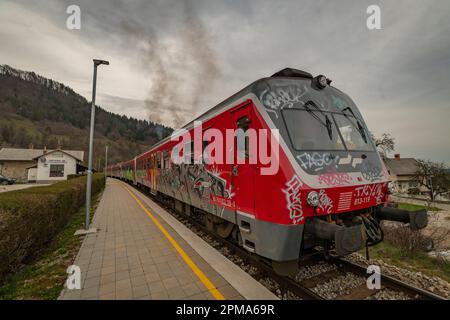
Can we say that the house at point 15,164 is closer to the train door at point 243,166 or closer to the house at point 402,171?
the train door at point 243,166

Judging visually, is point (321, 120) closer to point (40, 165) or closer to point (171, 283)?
point (171, 283)

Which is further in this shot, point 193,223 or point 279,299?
point 193,223

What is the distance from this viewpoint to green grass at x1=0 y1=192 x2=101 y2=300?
136 inches

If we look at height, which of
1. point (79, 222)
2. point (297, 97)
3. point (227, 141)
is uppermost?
point (297, 97)

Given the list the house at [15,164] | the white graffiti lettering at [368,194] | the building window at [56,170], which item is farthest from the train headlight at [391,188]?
the house at [15,164]

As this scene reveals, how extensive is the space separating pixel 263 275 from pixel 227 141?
8.43 feet

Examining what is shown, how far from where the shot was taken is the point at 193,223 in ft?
25.5

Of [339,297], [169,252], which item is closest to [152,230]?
[169,252]

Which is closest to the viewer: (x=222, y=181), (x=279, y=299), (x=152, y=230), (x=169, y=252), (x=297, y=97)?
(x=279, y=299)

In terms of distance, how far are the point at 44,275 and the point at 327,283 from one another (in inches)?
201

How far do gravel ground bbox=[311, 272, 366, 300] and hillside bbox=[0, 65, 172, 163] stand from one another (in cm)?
7245

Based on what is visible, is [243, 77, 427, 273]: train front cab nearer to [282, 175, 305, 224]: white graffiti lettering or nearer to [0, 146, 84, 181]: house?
[282, 175, 305, 224]: white graffiti lettering

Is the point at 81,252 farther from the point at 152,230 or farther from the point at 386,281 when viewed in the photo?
the point at 386,281

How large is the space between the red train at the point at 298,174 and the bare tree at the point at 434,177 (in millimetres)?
40219
